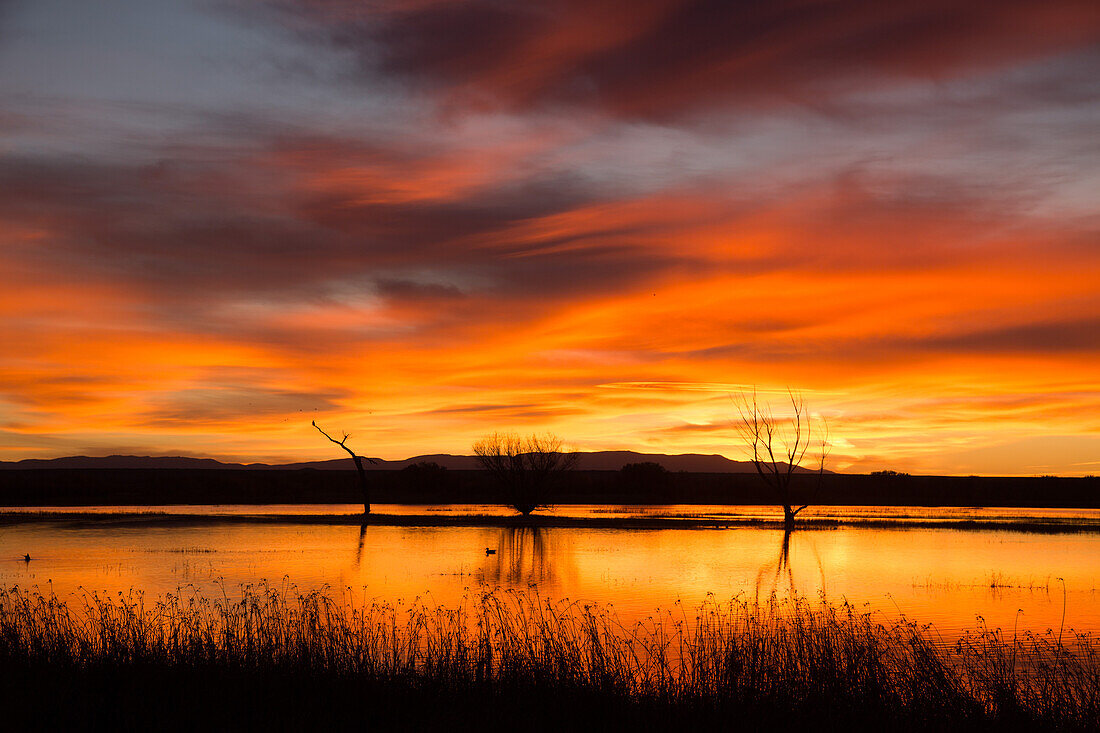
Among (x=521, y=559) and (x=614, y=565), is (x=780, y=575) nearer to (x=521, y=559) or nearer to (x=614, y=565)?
(x=614, y=565)

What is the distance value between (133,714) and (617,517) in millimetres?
56752

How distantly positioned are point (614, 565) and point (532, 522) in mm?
26824

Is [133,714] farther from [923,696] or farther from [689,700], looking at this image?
[923,696]

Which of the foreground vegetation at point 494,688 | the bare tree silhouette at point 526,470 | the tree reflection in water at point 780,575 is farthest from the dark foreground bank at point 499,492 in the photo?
the foreground vegetation at point 494,688

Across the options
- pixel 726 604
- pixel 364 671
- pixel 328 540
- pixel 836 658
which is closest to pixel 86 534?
pixel 328 540

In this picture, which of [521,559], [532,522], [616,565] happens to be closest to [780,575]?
[616,565]

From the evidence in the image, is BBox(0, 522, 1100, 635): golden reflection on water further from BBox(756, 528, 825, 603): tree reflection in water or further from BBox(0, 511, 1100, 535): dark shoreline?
BBox(0, 511, 1100, 535): dark shoreline

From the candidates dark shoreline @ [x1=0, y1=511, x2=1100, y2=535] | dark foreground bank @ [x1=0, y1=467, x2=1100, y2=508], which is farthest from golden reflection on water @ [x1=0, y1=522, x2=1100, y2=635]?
dark foreground bank @ [x1=0, y1=467, x2=1100, y2=508]

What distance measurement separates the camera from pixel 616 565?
35.4m

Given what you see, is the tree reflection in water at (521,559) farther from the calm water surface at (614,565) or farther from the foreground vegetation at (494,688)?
the foreground vegetation at (494,688)

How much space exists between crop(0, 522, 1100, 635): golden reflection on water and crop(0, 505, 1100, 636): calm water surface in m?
0.09

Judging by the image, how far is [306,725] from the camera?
38.8 ft

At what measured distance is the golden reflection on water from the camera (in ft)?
87.7

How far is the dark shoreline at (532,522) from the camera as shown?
57656 mm
